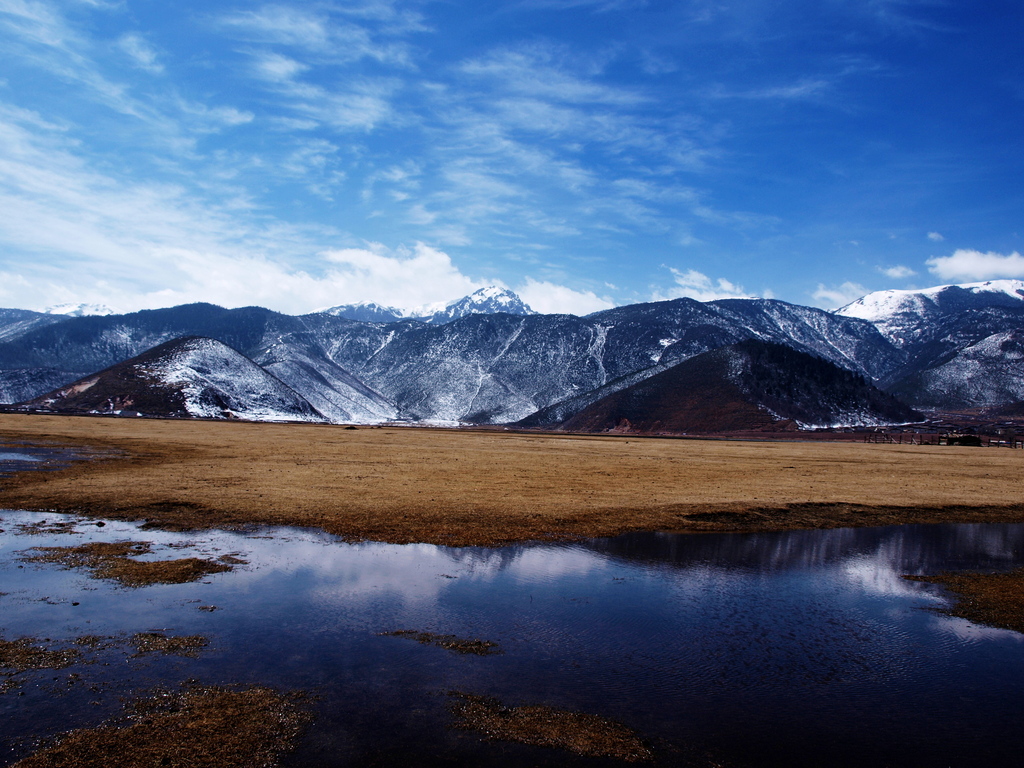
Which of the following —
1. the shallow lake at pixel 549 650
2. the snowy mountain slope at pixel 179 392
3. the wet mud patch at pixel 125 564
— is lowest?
the shallow lake at pixel 549 650

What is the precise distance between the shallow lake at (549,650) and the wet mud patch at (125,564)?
59cm

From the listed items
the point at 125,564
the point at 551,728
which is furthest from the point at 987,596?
the point at 125,564

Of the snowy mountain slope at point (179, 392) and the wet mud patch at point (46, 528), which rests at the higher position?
the snowy mountain slope at point (179, 392)

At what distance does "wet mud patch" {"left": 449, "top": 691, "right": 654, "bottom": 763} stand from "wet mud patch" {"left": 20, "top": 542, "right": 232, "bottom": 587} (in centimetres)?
1169

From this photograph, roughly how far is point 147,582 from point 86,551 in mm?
5178

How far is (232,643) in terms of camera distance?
46.8ft

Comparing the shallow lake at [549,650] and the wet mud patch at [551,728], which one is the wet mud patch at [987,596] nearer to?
the shallow lake at [549,650]

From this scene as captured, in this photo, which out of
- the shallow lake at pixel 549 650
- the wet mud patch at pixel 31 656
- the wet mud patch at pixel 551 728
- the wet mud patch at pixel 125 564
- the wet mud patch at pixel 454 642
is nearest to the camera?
the wet mud patch at pixel 551 728

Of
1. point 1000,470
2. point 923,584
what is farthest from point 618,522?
point 1000,470

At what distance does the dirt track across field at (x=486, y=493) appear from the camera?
29109 millimetres

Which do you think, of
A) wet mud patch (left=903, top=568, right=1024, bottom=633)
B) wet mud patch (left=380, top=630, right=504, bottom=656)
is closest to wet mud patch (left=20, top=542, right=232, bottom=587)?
wet mud patch (left=380, top=630, right=504, bottom=656)

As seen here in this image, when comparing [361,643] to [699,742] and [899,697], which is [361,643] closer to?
[699,742]

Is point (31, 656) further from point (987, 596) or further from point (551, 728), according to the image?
point (987, 596)

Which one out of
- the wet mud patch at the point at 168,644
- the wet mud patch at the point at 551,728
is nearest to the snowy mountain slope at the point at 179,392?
the wet mud patch at the point at 168,644
